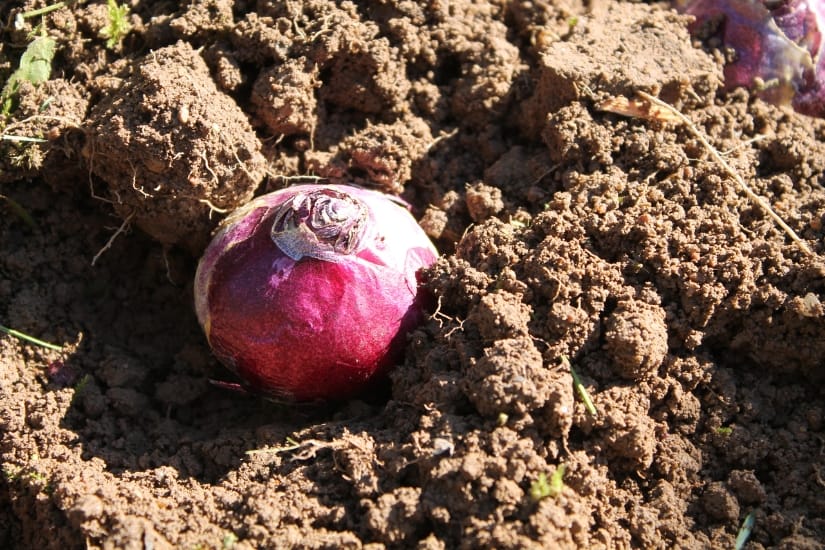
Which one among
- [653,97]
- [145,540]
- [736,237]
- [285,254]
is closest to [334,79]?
[285,254]

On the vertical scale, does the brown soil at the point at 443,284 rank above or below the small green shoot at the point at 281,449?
above

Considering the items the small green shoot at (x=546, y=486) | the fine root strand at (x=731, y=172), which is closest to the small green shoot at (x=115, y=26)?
the fine root strand at (x=731, y=172)

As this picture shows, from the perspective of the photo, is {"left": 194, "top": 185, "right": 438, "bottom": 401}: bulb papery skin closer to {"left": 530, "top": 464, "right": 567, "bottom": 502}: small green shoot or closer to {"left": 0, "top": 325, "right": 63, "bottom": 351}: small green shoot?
{"left": 0, "top": 325, "right": 63, "bottom": 351}: small green shoot

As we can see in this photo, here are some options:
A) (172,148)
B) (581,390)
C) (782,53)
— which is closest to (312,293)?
(172,148)

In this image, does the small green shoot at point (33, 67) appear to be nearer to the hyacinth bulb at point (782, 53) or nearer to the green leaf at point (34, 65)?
the green leaf at point (34, 65)

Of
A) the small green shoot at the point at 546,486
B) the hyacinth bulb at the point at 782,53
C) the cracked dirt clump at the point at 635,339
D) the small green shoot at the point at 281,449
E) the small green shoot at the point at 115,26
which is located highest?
the hyacinth bulb at the point at 782,53

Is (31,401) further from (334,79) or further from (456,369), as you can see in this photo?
(334,79)

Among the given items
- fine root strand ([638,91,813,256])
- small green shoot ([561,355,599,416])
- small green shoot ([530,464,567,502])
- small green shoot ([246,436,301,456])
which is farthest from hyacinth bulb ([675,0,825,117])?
small green shoot ([246,436,301,456])
